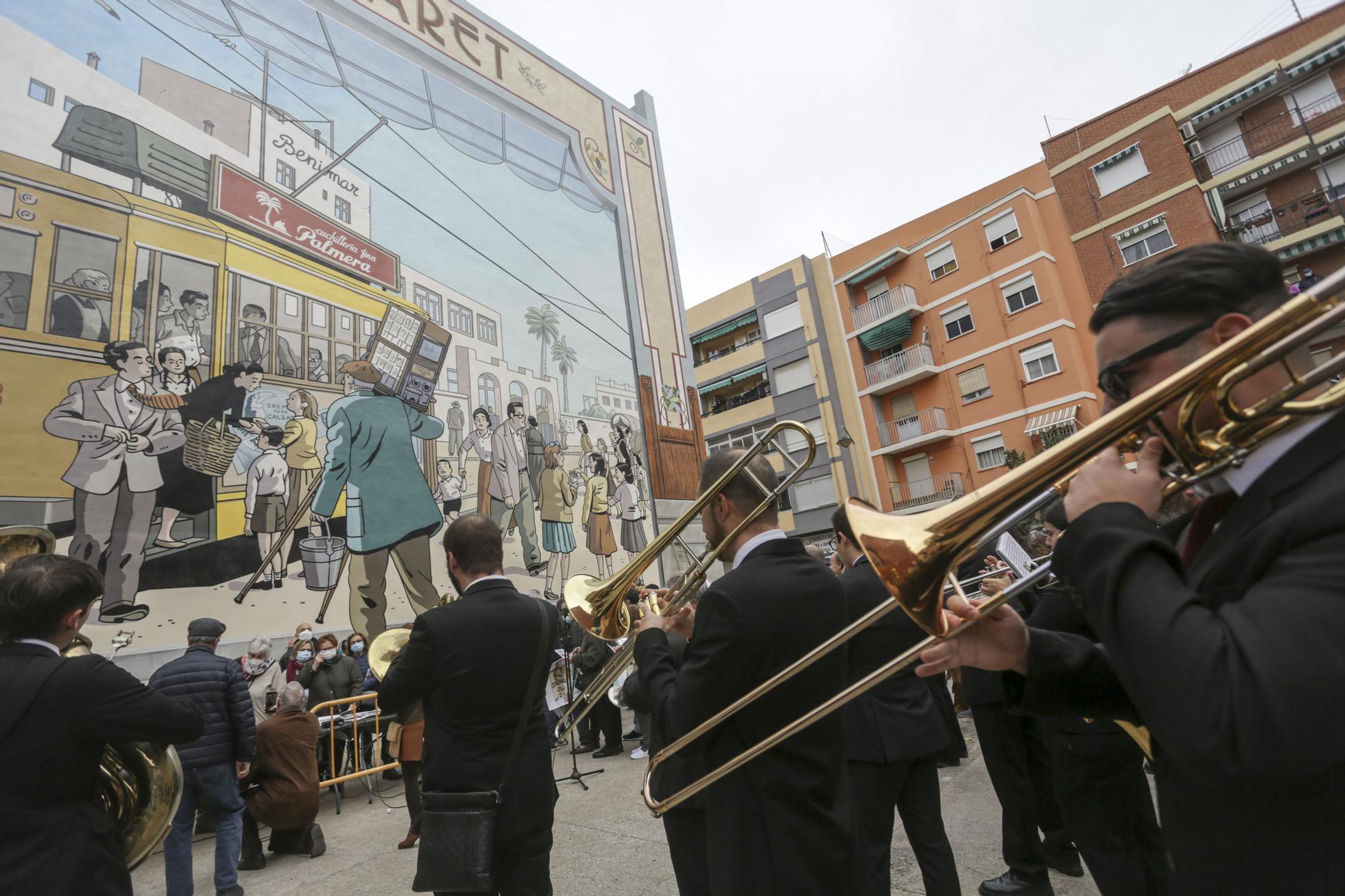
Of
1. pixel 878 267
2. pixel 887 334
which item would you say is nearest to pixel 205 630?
pixel 887 334

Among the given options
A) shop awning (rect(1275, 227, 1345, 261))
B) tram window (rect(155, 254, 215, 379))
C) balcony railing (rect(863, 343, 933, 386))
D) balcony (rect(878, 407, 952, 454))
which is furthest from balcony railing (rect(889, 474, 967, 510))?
tram window (rect(155, 254, 215, 379))

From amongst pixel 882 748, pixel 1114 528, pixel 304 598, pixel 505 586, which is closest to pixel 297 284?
pixel 304 598

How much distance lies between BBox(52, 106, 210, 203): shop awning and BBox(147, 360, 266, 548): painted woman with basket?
2.54 meters

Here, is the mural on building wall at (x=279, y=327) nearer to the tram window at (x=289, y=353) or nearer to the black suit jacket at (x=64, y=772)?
the tram window at (x=289, y=353)

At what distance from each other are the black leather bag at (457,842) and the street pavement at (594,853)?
1.74 m

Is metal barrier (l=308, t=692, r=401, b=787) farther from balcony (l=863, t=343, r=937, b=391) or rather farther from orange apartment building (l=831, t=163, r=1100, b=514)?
balcony (l=863, t=343, r=937, b=391)

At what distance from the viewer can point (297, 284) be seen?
9.70 m

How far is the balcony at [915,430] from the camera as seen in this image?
24312mm

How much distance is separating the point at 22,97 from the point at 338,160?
389cm

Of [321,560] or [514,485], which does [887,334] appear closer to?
[514,485]

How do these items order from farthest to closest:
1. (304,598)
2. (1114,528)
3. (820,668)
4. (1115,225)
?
(1115,225), (304,598), (820,668), (1114,528)

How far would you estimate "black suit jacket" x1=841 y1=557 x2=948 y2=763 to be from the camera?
294 cm

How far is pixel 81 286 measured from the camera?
25.2 feet

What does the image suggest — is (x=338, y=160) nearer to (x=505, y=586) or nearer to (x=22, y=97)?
(x=22, y=97)
